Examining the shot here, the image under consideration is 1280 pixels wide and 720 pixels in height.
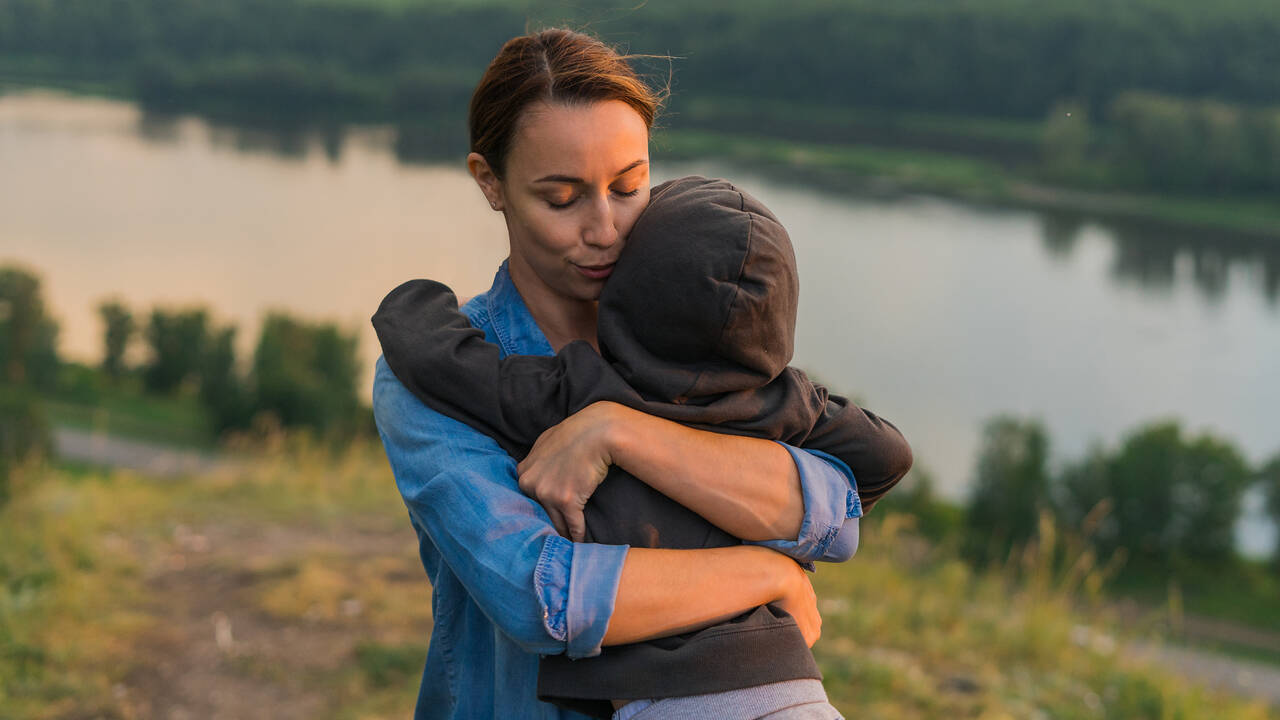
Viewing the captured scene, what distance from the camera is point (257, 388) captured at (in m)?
36.8

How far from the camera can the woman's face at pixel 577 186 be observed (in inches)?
52.0

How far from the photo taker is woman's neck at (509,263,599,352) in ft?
4.85

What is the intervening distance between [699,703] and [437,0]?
56.5 m

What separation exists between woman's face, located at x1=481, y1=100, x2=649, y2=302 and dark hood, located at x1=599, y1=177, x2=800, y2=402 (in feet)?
0.16

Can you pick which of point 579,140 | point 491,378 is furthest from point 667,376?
point 579,140

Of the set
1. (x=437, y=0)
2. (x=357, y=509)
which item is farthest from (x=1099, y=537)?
(x=437, y=0)

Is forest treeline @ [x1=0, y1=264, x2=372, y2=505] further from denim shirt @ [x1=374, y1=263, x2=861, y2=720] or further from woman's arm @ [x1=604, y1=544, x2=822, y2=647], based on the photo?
woman's arm @ [x1=604, y1=544, x2=822, y2=647]

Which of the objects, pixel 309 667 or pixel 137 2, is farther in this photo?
pixel 137 2

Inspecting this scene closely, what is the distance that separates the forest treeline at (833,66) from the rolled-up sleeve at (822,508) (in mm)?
28222

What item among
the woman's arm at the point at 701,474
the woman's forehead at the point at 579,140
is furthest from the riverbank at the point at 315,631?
the woman's forehead at the point at 579,140

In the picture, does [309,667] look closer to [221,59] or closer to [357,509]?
[357,509]

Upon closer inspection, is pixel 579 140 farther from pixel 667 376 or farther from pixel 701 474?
pixel 701 474

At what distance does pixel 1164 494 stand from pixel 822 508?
107ft

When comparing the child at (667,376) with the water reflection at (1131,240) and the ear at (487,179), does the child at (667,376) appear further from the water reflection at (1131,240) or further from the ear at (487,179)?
the water reflection at (1131,240)
